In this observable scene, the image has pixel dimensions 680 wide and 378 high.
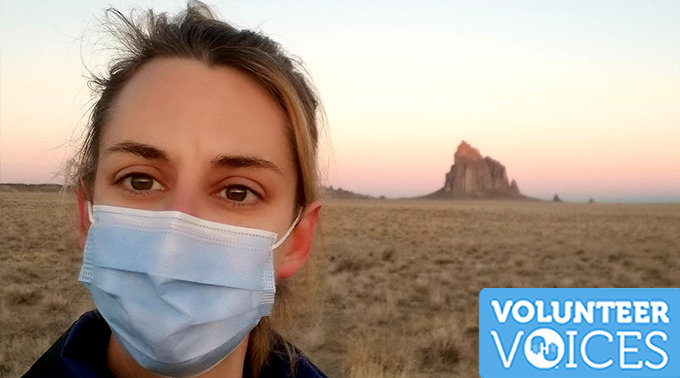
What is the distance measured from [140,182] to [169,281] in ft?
1.09

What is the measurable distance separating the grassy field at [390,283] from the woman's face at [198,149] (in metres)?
1.02

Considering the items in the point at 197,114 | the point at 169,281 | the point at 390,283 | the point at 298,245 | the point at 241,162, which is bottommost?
the point at 390,283

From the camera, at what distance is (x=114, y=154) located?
1781 mm

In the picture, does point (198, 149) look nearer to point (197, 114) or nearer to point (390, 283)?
point (197, 114)

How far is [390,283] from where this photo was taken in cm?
1194

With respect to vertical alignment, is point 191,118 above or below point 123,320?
above

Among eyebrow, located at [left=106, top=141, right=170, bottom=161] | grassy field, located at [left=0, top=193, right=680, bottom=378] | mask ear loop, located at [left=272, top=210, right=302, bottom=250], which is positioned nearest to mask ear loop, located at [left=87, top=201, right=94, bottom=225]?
eyebrow, located at [left=106, top=141, right=170, bottom=161]

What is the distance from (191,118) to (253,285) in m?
0.62

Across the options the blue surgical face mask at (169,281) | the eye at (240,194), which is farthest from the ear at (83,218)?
the eye at (240,194)

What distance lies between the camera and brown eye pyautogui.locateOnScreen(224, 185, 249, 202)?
1.83 meters

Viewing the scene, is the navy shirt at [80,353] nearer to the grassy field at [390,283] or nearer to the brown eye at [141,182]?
the brown eye at [141,182]

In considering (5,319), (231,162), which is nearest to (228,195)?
(231,162)

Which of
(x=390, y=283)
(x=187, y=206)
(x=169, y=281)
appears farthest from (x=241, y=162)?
(x=390, y=283)

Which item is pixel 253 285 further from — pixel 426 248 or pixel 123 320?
pixel 426 248
